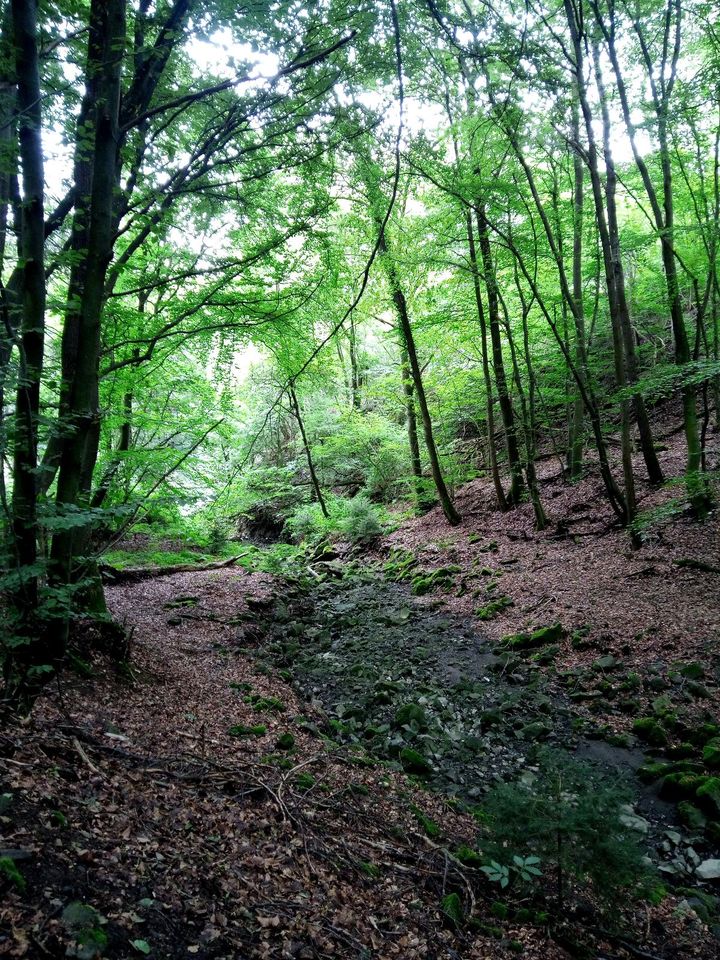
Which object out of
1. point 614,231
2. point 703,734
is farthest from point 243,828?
point 614,231

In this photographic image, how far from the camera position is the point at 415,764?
4992mm

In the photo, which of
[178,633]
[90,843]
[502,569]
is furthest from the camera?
[502,569]

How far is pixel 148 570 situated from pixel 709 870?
10.6 meters

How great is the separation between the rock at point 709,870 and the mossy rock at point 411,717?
2.69 metres

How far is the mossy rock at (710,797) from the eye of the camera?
4.17 m

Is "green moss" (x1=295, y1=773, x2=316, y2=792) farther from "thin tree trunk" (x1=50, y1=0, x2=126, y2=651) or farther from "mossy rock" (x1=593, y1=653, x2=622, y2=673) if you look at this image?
"mossy rock" (x1=593, y1=653, x2=622, y2=673)

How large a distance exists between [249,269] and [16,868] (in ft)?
19.2

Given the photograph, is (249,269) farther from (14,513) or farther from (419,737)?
(419,737)

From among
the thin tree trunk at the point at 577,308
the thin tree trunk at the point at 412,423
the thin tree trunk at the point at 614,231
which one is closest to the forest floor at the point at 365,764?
the thin tree trunk at the point at 577,308

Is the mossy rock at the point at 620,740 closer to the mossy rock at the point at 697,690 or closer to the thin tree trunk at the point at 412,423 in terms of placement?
the mossy rock at the point at 697,690

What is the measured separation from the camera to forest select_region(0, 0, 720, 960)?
291cm

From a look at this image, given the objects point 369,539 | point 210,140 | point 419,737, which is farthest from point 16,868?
point 369,539

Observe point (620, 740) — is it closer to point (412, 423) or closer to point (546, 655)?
point (546, 655)

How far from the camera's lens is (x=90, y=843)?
2.49 metres
